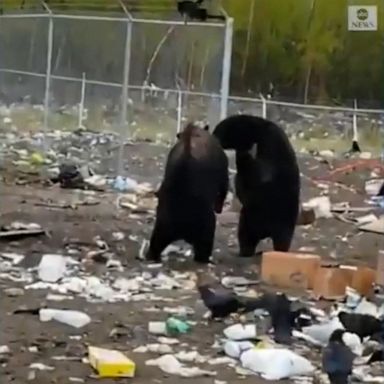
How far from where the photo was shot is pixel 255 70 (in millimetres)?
6859

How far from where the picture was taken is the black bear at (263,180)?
393 centimetres

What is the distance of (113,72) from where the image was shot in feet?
21.6

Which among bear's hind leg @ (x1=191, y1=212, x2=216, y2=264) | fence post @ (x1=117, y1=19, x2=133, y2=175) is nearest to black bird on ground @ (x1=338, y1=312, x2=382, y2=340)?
bear's hind leg @ (x1=191, y1=212, x2=216, y2=264)

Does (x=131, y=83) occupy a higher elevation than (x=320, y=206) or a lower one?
higher

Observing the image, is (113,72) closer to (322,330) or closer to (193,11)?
(193,11)

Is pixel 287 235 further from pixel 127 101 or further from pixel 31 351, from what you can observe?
pixel 127 101

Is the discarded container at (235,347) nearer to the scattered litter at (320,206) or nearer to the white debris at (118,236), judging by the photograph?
the white debris at (118,236)

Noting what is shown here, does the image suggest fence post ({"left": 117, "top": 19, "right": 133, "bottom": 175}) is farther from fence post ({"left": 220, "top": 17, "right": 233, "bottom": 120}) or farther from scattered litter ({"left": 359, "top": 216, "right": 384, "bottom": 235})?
scattered litter ({"left": 359, "top": 216, "right": 384, "bottom": 235})

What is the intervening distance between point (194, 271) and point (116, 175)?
8.19 ft

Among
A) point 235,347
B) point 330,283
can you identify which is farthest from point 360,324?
point 330,283

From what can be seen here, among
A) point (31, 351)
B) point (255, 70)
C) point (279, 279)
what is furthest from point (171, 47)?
point (31, 351)

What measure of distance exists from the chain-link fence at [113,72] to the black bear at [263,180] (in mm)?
1455

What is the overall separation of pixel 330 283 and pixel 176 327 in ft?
1.89

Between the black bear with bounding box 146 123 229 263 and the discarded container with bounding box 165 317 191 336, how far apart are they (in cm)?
91
